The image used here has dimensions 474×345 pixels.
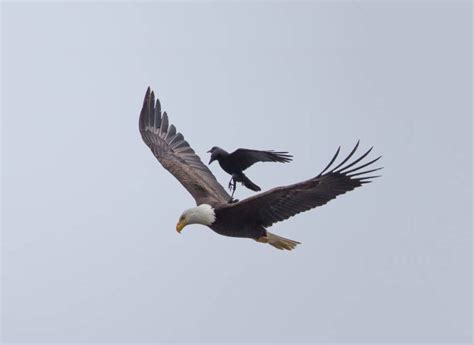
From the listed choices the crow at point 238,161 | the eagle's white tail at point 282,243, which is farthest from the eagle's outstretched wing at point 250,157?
the eagle's white tail at point 282,243

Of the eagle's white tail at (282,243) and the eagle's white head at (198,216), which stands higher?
the eagle's white head at (198,216)

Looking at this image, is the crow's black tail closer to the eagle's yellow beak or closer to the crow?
the crow

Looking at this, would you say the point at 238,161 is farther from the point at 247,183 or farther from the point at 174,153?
the point at 174,153

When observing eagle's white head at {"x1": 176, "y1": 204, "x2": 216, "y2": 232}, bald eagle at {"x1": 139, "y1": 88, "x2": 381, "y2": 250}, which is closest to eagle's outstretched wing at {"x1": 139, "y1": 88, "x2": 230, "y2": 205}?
bald eagle at {"x1": 139, "y1": 88, "x2": 381, "y2": 250}

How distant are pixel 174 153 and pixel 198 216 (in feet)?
8.83

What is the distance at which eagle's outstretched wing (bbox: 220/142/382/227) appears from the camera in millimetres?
11078

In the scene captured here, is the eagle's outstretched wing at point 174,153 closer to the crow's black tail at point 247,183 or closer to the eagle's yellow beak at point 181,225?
the crow's black tail at point 247,183

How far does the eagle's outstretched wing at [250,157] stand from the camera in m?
13.2

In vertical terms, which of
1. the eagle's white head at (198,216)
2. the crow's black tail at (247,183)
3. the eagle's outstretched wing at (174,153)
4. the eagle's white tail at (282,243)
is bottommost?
the eagle's white tail at (282,243)

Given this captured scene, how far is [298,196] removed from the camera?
11367mm

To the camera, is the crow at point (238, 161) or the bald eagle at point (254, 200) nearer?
the bald eagle at point (254, 200)

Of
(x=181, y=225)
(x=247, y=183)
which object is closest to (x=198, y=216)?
(x=181, y=225)

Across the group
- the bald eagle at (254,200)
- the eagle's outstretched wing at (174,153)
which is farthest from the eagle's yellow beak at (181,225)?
the eagle's outstretched wing at (174,153)

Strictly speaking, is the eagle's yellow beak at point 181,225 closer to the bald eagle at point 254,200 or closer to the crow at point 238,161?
the bald eagle at point 254,200
